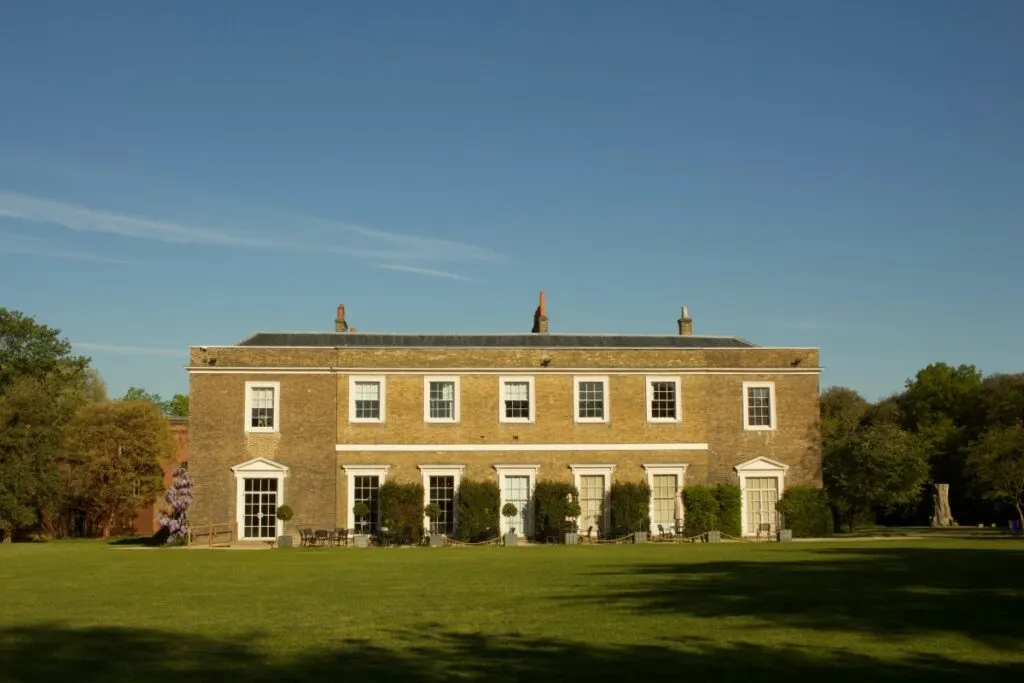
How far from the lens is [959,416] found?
234 feet

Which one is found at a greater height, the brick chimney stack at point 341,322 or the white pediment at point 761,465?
the brick chimney stack at point 341,322

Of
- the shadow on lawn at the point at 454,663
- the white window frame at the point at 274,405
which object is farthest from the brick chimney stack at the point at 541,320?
the shadow on lawn at the point at 454,663

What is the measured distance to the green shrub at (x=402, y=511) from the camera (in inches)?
1578

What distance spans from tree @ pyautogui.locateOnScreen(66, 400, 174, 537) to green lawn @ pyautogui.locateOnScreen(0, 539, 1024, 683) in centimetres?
3117

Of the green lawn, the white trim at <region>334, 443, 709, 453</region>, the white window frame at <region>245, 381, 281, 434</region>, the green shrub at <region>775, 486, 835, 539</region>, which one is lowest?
the green lawn

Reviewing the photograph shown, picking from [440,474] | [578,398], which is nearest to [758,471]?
[578,398]

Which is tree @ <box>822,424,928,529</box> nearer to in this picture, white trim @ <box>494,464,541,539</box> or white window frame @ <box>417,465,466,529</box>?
white trim @ <box>494,464,541,539</box>

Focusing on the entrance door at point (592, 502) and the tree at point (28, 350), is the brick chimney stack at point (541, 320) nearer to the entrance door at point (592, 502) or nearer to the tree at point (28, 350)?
the entrance door at point (592, 502)

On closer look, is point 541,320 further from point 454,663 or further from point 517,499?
point 454,663

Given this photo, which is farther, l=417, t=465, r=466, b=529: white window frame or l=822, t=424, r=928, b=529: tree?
l=822, t=424, r=928, b=529: tree

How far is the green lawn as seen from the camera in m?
11.4

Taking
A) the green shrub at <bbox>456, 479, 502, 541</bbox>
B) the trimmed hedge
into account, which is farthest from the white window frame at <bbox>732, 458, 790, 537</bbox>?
the green shrub at <bbox>456, 479, 502, 541</bbox>

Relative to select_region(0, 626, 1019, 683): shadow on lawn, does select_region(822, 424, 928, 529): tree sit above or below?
above

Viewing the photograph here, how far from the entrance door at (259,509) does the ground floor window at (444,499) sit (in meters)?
5.61
